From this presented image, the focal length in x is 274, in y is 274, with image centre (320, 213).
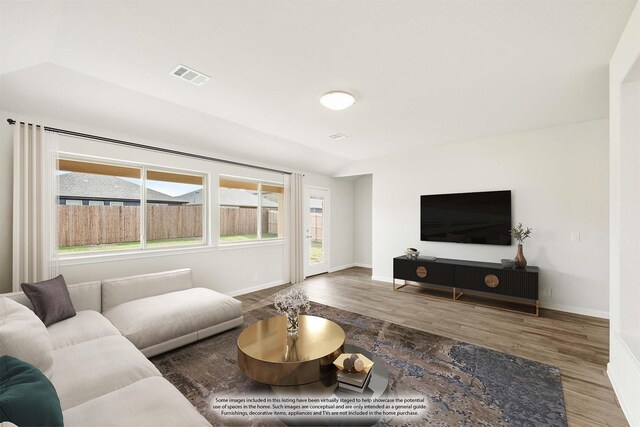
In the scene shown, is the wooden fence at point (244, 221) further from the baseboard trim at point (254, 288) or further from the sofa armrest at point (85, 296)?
the sofa armrest at point (85, 296)

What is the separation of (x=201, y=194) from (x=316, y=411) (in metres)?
3.67

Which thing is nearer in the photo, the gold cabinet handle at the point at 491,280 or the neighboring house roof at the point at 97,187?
the neighboring house roof at the point at 97,187

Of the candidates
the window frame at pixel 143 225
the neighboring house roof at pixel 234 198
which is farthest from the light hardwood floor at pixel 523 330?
the neighboring house roof at pixel 234 198

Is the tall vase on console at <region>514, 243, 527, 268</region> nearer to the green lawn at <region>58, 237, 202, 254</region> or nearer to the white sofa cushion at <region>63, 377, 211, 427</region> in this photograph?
the white sofa cushion at <region>63, 377, 211, 427</region>

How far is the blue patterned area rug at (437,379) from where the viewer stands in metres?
1.86

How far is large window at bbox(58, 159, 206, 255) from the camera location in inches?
127

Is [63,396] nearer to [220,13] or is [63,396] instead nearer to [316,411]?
[316,411]

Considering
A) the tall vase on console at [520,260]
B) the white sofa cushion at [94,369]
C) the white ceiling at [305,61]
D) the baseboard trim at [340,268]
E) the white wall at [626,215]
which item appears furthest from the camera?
the baseboard trim at [340,268]

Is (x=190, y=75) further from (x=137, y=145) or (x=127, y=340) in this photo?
(x=127, y=340)

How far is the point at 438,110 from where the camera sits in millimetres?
3311

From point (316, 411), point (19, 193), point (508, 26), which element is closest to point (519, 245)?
point (508, 26)

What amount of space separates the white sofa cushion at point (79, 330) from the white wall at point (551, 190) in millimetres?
4718

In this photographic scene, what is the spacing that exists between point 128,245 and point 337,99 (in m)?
3.28

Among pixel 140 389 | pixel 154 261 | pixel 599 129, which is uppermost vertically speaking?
pixel 599 129
